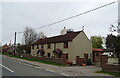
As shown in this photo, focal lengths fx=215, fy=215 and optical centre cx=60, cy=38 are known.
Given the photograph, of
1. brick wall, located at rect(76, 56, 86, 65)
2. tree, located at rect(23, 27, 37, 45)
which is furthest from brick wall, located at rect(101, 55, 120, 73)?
tree, located at rect(23, 27, 37, 45)

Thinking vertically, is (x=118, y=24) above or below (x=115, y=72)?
above

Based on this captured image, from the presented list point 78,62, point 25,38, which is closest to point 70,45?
point 78,62

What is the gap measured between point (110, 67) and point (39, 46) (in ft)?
118

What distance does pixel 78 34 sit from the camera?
137 ft

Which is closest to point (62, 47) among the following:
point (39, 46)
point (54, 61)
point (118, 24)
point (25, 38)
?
point (54, 61)

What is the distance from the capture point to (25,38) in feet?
280

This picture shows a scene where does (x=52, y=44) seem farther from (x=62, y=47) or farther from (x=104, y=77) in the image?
(x=104, y=77)

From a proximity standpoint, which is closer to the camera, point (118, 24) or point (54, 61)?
point (118, 24)

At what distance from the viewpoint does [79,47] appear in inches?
1628

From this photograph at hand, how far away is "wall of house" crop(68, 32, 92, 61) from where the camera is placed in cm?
4038

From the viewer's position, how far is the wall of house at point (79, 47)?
40.4m

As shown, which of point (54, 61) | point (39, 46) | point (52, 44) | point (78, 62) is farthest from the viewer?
point (39, 46)

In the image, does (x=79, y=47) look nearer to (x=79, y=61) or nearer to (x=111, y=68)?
(x=79, y=61)

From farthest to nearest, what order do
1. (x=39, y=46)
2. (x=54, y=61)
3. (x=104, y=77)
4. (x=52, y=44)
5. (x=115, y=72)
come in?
1. (x=39, y=46)
2. (x=52, y=44)
3. (x=54, y=61)
4. (x=115, y=72)
5. (x=104, y=77)
